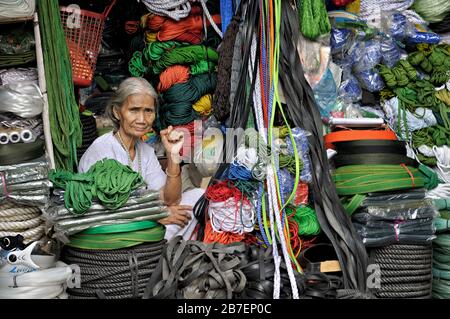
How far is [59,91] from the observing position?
406cm

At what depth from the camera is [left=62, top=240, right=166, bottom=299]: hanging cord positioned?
333cm

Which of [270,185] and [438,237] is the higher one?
[270,185]

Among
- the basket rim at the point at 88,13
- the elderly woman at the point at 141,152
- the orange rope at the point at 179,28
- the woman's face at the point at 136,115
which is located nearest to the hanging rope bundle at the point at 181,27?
the orange rope at the point at 179,28

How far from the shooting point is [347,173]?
3922 mm

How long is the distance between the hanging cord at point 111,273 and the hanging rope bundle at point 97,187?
0.81ft

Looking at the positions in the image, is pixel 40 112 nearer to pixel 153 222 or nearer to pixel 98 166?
pixel 98 166

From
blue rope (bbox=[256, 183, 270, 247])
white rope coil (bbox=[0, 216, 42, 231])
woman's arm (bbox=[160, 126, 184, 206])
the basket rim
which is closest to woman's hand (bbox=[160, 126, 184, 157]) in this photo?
woman's arm (bbox=[160, 126, 184, 206])

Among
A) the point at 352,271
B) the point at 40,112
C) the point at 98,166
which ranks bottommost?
the point at 352,271

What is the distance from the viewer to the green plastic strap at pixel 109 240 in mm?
3330

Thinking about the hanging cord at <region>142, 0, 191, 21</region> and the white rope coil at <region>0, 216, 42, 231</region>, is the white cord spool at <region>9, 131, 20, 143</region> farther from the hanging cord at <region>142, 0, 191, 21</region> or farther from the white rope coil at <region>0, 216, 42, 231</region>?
the hanging cord at <region>142, 0, 191, 21</region>
